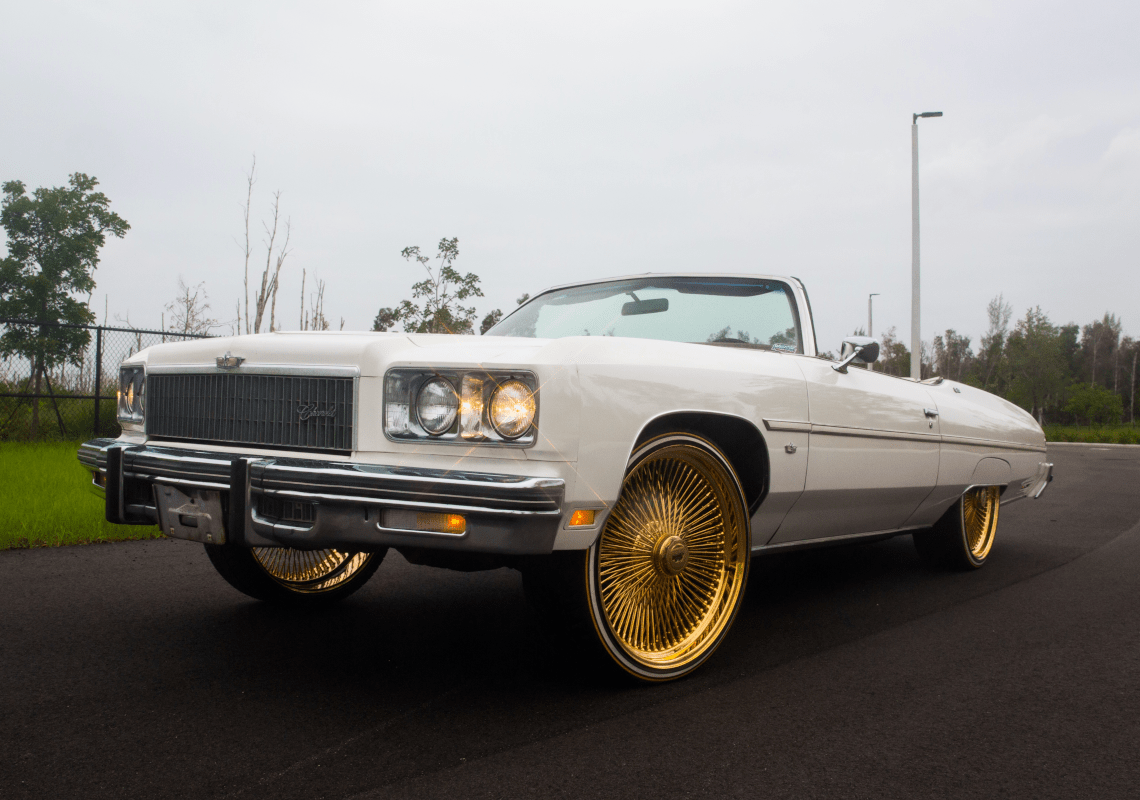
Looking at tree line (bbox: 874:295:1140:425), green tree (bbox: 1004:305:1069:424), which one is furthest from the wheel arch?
green tree (bbox: 1004:305:1069:424)

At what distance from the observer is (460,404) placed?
2479 mm

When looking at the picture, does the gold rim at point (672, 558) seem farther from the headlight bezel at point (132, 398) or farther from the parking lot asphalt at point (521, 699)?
the headlight bezel at point (132, 398)

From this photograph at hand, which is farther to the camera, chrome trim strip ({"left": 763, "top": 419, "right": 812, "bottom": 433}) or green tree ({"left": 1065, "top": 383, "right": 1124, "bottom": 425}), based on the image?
green tree ({"left": 1065, "top": 383, "right": 1124, "bottom": 425})

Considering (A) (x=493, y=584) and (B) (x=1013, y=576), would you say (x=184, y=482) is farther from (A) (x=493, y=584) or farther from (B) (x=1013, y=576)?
(B) (x=1013, y=576)

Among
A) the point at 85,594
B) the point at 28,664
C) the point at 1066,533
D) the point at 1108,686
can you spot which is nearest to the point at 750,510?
the point at 1108,686

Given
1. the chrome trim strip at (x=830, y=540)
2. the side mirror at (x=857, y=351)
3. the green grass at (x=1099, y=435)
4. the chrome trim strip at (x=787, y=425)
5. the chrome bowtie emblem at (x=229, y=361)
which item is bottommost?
the green grass at (x=1099, y=435)

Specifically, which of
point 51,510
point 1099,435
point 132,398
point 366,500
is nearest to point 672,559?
point 366,500

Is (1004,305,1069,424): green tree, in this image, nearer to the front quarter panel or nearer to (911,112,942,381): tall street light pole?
(911,112,942,381): tall street light pole

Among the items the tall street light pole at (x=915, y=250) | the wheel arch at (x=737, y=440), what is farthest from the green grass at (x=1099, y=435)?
the wheel arch at (x=737, y=440)

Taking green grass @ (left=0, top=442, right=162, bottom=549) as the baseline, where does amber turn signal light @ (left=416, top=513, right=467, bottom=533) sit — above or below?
above

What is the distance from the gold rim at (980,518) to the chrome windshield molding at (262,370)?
401 centimetres

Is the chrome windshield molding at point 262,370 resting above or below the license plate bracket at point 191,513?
above

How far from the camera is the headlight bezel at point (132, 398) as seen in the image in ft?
10.8

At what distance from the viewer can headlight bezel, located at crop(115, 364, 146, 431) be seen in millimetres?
3297
